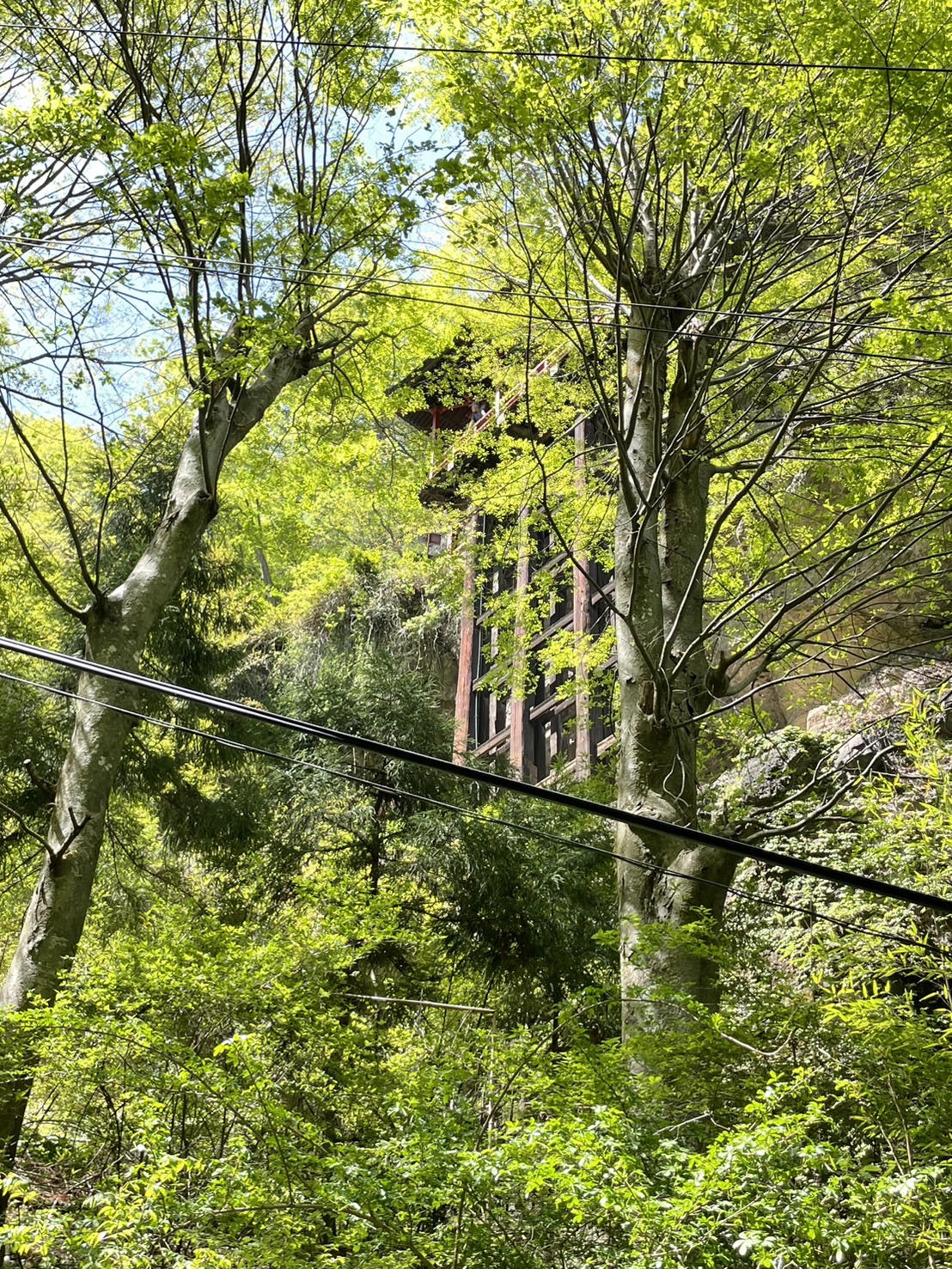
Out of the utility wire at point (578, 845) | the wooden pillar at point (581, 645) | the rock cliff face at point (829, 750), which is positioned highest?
the wooden pillar at point (581, 645)

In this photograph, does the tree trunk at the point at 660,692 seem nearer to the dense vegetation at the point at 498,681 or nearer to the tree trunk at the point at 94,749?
the dense vegetation at the point at 498,681

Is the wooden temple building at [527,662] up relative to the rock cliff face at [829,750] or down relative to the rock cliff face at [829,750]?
up

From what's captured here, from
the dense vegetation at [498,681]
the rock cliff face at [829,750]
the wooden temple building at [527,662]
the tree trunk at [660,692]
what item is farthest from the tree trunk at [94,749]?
Answer: the rock cliff face at [829,750]

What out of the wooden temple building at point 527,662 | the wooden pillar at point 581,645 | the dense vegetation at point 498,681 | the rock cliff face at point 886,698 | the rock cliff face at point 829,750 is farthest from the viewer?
the wooden temple building at point 527,662

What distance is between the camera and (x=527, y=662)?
9.91 m

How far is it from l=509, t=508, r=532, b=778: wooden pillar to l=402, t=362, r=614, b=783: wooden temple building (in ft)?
0.04

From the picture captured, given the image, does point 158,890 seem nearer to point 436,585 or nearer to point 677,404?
point 436,585

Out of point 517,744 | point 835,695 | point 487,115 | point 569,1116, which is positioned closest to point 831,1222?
point 569,1116

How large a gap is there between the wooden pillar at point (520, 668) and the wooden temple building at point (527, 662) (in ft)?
0.04

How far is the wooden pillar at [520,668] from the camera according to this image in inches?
357

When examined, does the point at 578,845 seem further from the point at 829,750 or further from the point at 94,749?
the point at 829,750

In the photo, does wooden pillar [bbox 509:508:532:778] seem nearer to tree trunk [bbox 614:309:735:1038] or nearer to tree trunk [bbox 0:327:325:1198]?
tree trunk [bbox 614:309:735:1038]

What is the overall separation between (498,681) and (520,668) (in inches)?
18.3

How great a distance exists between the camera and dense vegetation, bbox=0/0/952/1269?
3902 mm
